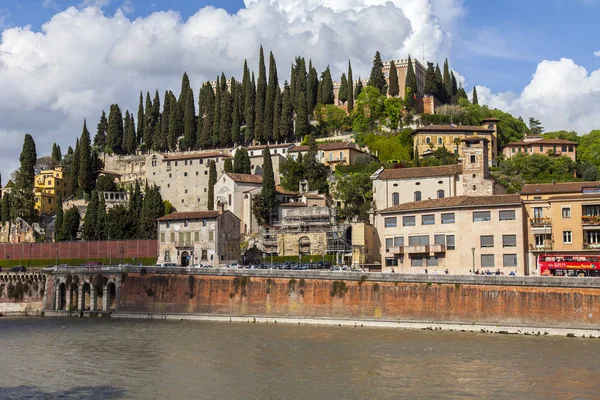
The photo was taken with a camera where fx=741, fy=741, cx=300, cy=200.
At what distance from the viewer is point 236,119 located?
4496 inches

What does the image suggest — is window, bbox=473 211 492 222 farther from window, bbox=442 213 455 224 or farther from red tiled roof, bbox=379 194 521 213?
window, bbox=442 213 455 224

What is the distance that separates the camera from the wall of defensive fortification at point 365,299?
159ft

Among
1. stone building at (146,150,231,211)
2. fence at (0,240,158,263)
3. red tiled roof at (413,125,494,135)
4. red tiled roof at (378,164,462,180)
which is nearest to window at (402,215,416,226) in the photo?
red tiled roof at (378,164,462,180)

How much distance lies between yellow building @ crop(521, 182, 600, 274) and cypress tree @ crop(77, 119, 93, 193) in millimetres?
72673

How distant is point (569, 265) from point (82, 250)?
2155 inches

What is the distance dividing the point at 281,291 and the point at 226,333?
745 cm

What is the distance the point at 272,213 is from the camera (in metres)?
89.2

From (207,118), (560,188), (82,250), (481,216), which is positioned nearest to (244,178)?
(82,250)

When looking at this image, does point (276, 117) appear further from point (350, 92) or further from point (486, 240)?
point (486, 240)

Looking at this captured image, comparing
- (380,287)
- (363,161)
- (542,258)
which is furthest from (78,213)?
(542,258)

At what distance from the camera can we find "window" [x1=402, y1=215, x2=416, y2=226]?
205 feet

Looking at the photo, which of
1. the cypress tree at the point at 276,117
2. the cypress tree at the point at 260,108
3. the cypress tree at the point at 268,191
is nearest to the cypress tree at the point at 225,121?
the cypress tree at the point at 260,108

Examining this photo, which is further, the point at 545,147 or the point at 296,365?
the point at 545,147

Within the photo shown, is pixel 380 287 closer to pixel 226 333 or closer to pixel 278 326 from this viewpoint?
pixel 278 326
